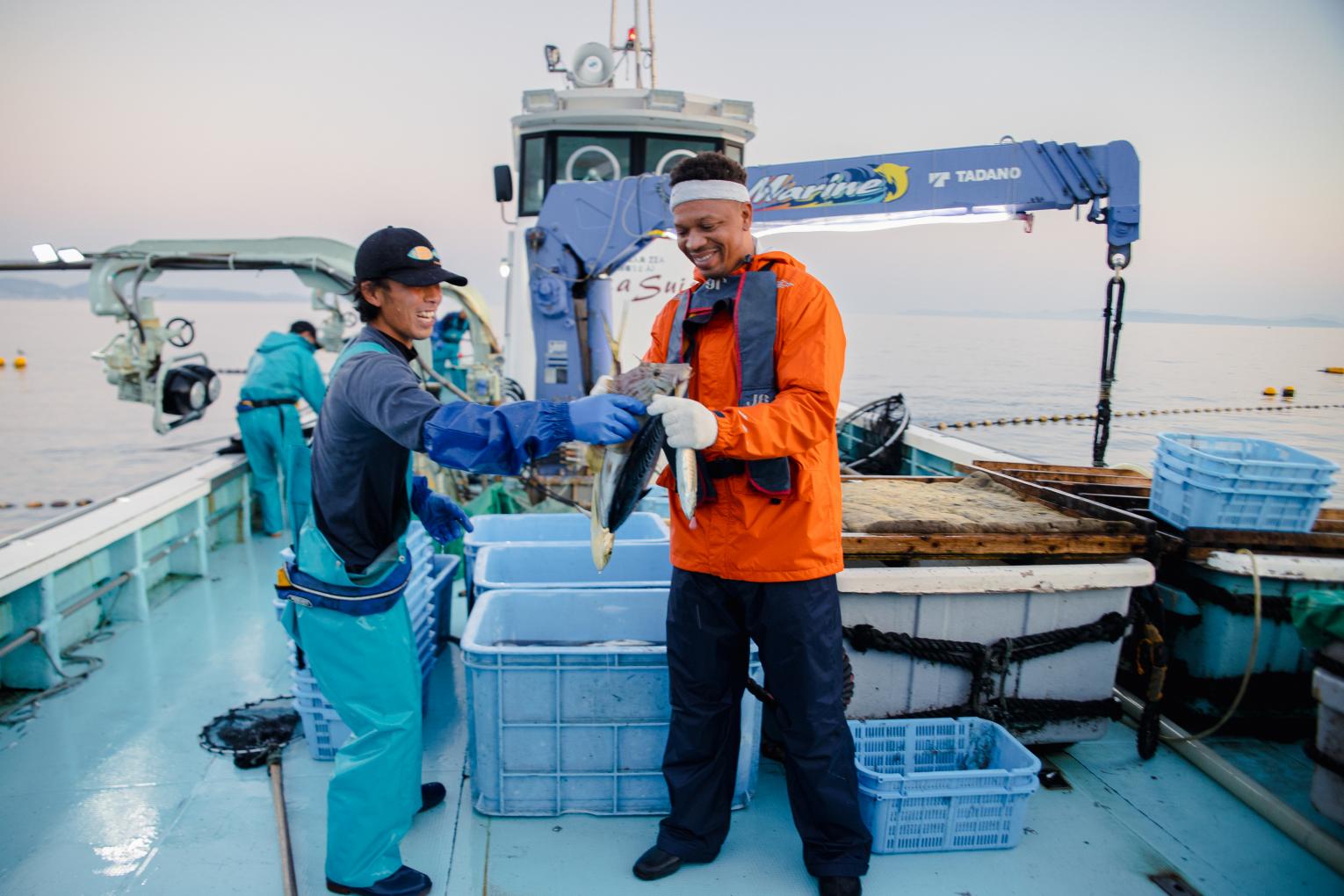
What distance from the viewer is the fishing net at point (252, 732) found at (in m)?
3.04

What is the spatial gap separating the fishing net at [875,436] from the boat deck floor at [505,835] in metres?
3.67

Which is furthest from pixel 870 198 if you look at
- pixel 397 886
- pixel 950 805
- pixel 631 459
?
pixel 397 886

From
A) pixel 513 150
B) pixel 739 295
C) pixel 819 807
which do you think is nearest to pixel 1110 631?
pixel 819 807

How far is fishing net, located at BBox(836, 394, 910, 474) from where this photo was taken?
6.74 meters

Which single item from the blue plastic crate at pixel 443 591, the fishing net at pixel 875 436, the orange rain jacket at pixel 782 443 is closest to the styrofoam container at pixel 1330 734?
the orange rain jacket at pixel 782 443

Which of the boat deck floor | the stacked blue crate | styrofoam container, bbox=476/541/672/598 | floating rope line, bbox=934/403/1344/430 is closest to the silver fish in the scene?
the stacked blue crate

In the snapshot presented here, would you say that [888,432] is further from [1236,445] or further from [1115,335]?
[1236,445]

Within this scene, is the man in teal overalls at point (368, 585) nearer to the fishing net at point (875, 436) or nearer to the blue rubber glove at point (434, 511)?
the blue rubber glove at point (434, 511)

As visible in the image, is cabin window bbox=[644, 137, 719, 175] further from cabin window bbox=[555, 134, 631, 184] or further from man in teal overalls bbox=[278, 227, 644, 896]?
man in teal overalls bbox=[278, 227, 644, 896]

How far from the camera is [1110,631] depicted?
2941mm

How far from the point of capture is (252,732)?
325 cm

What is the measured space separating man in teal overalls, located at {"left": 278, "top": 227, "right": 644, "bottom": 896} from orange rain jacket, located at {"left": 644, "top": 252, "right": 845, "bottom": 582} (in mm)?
870

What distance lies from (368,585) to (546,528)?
182 cm

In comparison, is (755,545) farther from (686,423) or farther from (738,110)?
(738,110)
